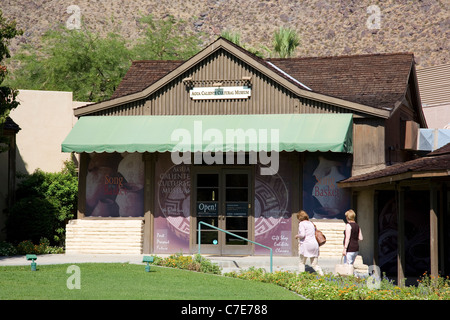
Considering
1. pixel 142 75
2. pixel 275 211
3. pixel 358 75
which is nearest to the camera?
pixel 275 211

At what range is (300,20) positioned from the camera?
2985 inches

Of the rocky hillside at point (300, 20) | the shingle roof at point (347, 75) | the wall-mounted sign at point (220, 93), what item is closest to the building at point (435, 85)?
the shingle roof at point (347, 75)

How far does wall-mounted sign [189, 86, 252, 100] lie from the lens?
2262 centimetres

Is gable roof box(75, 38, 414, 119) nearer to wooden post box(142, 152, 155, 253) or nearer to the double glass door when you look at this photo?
wooden post box(142, 152, 155, 253)

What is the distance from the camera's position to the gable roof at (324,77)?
72.0 ft

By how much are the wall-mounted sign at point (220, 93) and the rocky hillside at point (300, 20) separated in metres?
47.1

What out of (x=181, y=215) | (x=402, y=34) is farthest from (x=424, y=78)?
(x=402, y=34)

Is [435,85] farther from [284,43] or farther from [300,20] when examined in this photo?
[300,20]

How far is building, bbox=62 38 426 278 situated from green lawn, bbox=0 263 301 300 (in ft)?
13.8

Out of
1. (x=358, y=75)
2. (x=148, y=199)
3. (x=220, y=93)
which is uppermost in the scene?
(x=358, y=75)

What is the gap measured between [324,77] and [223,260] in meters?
8.15

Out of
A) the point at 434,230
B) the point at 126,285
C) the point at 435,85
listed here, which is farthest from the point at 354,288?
the point at 435,85

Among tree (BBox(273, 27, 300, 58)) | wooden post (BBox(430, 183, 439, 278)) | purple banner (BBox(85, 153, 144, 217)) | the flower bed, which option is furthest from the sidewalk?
tree (BBox(273, 27, 300, 58))

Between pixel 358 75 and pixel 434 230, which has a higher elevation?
pixel 358 75
